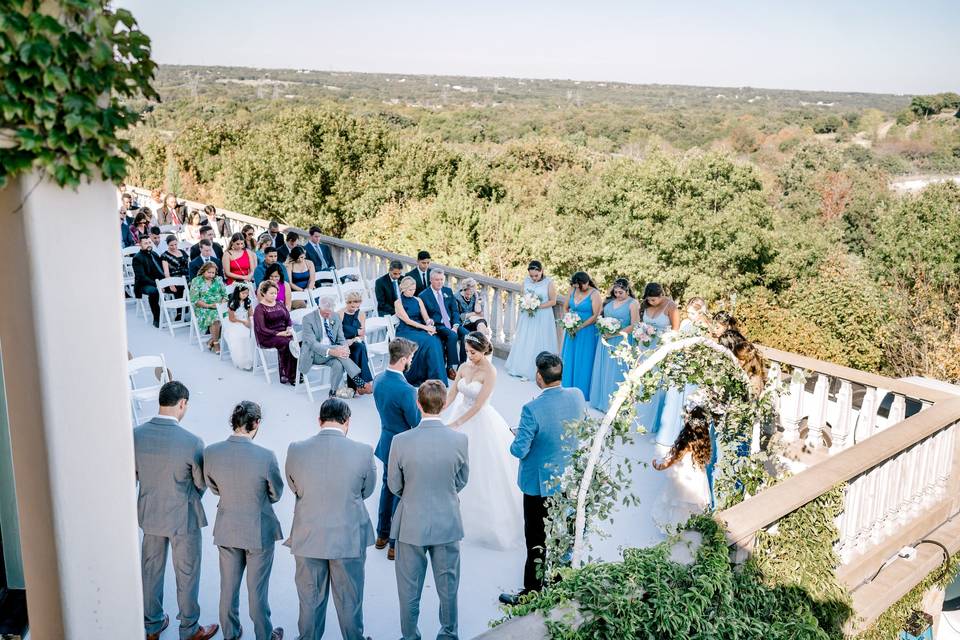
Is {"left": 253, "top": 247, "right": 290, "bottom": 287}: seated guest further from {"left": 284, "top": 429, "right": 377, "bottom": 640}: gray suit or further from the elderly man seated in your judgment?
{"left": 284, "top": 429, "right": 377, "bottom": 640}: gray suit

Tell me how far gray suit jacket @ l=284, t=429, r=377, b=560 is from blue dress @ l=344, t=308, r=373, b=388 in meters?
4.81

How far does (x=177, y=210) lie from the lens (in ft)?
64.7

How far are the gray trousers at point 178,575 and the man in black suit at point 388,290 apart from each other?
5595 mm

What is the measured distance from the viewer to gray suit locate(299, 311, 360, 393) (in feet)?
30.8

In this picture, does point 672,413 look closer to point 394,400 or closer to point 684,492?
point 684,492

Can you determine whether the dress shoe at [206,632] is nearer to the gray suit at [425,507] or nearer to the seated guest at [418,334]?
the gray suit at [425,507]

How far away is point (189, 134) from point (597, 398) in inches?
1584

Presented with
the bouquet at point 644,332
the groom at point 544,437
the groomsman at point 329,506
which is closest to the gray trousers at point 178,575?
the groomsman at point 329,506

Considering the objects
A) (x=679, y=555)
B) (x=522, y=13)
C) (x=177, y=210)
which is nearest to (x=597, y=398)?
(x=679, y=555)

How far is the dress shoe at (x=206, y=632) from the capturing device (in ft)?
17.1

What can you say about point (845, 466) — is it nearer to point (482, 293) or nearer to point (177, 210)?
point (482, 293)

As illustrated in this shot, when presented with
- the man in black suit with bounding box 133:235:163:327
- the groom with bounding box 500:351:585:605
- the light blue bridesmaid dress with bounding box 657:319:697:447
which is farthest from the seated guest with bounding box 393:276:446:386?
the man in black suit with bounding box 133:235:163:327

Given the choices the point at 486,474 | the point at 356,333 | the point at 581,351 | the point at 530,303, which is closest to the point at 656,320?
the point at 581,351

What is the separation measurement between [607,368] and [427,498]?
460 centimetres
